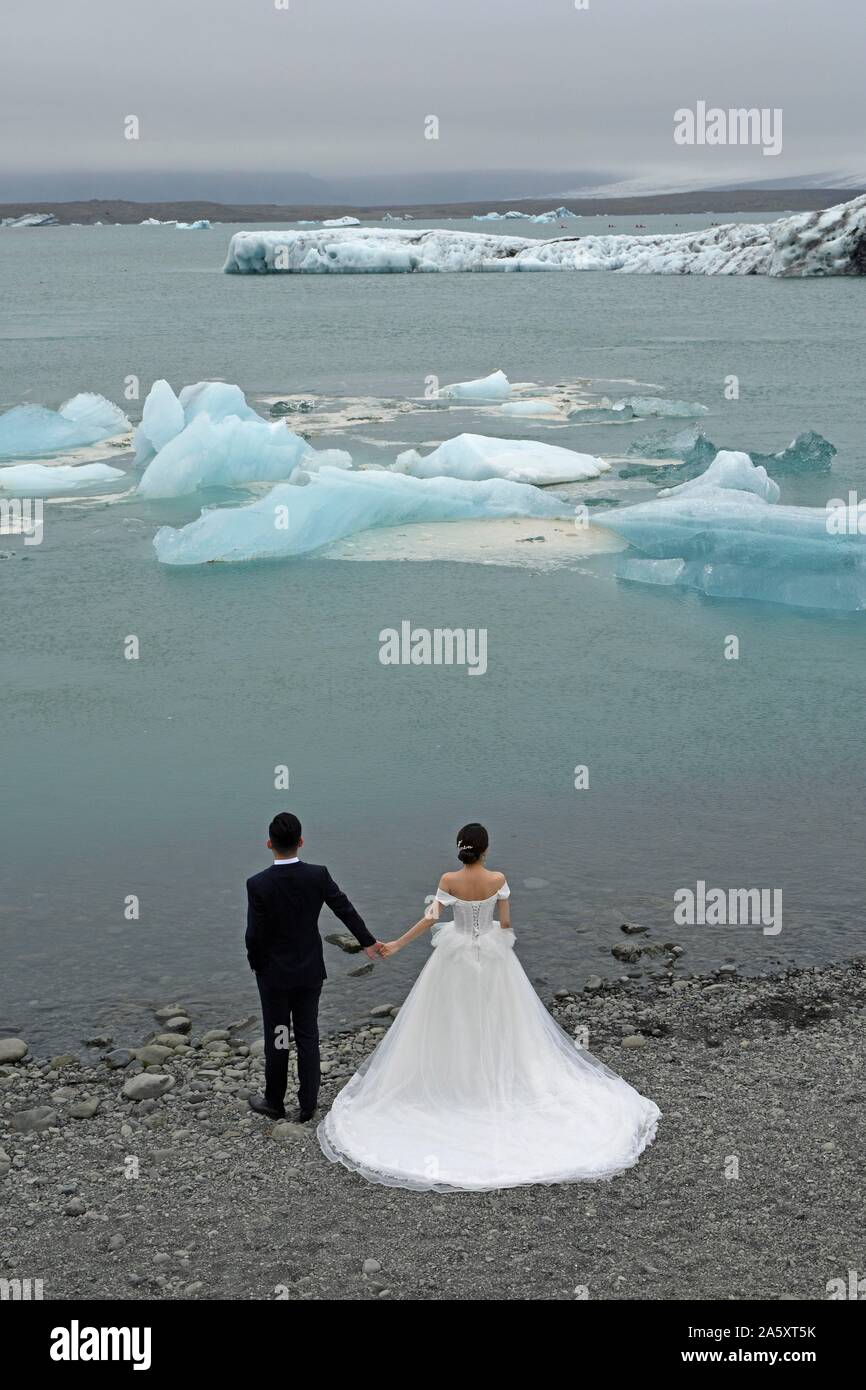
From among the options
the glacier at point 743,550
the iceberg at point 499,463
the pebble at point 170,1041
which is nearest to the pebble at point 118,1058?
the pebble at point 170,1041

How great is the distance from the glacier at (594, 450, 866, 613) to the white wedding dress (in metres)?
11.1

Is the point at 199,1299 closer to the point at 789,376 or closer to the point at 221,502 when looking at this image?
the point at 221,502

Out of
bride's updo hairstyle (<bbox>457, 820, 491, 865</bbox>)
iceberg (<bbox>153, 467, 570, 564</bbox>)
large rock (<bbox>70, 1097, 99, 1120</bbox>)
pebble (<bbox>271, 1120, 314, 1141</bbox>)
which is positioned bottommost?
large rock (<bbox>70, 1097, 99, 1120</bbox>)

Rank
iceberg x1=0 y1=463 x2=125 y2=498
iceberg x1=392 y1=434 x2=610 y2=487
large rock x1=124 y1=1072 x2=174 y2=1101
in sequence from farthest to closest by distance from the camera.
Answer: iceberg x1=0 y1=463 x2=125 y2=498
iceberg x1=392 y1=434 x2=610 y2=487
large rock x1=124 y1=1072 x2=174 y2=1101

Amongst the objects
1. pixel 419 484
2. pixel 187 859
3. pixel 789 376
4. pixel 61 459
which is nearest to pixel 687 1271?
pixel 187 859

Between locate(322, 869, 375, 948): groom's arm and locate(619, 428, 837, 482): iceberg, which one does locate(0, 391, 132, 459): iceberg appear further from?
locate(322, 869, 375, 948): groom's arm

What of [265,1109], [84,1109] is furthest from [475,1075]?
[84,1109]

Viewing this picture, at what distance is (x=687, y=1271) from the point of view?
5.59 meters

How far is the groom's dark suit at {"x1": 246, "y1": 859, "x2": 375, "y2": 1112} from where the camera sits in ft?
21.2

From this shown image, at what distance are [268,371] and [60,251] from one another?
13175 cm

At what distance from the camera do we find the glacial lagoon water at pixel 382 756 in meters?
9.39

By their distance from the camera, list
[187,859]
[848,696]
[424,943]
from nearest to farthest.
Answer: [424,943], [187,859], [848,696]

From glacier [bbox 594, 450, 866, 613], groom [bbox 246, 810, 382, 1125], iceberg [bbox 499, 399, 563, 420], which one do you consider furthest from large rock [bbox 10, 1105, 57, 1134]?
iceberg [bbox 499, 399, 563, 420]

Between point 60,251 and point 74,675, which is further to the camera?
point 60,251
